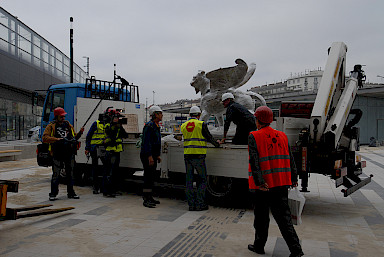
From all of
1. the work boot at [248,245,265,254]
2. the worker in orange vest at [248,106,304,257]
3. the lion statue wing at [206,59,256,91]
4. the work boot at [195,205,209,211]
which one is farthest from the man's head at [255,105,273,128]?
A: the lion statue wing at [206,59,256,91]

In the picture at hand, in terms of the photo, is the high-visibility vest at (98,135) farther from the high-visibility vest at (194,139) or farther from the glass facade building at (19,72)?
the glass facade building at (19,72)

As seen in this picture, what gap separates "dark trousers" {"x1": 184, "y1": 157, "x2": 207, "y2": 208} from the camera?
20.4ft

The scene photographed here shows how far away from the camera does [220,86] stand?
9.38 metres

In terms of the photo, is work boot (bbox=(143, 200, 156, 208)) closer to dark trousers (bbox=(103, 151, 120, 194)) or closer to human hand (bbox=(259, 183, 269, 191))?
dark trousers (bbox=(103, 151, 120, 194))

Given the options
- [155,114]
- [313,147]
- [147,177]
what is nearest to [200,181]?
[147,177]

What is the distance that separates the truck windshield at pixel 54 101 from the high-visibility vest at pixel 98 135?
274 centimetres

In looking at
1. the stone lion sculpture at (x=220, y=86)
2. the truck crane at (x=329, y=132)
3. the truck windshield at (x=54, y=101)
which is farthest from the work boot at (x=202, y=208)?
the truck windshield at (x=54, y=101)

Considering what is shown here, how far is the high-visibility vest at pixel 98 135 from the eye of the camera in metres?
7.59

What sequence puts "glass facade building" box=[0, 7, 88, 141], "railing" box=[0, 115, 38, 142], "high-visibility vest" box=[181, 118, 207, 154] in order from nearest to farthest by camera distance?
"high-visibility vest" box=[181, 118, 207, 154] < "glass facade building" box=[0, 7, 88, 141] < "railing" box=[0, 115, 38, 142]

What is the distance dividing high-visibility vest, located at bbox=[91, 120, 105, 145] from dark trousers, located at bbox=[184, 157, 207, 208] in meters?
2.25

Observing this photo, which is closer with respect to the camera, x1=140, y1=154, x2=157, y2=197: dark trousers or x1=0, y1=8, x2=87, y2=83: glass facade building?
x1=140, y1=154, x2=157, y2=197: dark trousers

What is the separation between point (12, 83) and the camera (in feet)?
70.0

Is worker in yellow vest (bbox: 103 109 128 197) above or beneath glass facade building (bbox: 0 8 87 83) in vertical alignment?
beneath

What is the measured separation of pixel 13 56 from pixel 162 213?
19600 mm
